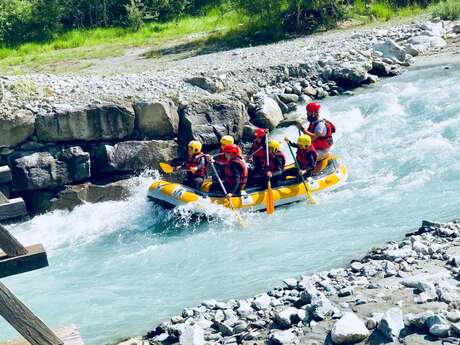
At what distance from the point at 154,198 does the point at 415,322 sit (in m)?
7.10

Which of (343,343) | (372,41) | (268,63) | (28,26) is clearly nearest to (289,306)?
(343,343)

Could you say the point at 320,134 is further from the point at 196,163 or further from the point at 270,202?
the point at 196,163

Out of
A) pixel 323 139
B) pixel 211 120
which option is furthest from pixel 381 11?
pixel 323 139

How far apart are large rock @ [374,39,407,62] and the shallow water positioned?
3643mm

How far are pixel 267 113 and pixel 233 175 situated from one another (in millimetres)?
3864

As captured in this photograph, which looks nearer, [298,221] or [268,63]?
[298,221]

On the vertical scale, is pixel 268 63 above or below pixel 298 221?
above

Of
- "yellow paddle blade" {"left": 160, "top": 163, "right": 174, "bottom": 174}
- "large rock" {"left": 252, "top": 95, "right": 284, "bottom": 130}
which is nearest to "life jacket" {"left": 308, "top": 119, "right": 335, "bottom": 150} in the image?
"large rock" {"left": 252, "top": 95, "right": 284, "bottom": 130}

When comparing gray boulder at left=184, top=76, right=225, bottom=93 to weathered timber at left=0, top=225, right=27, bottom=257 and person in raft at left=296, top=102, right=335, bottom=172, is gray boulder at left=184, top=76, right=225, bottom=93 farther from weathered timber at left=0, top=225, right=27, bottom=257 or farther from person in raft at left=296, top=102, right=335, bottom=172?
weathered timber at left=0, top=225, right=27, bottom=257

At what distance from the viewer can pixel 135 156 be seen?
14.3 metres

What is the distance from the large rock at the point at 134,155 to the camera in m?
14.2

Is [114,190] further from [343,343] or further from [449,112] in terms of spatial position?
[343,343]

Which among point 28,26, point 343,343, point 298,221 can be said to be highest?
point 28,26

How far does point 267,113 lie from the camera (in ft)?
52.4
